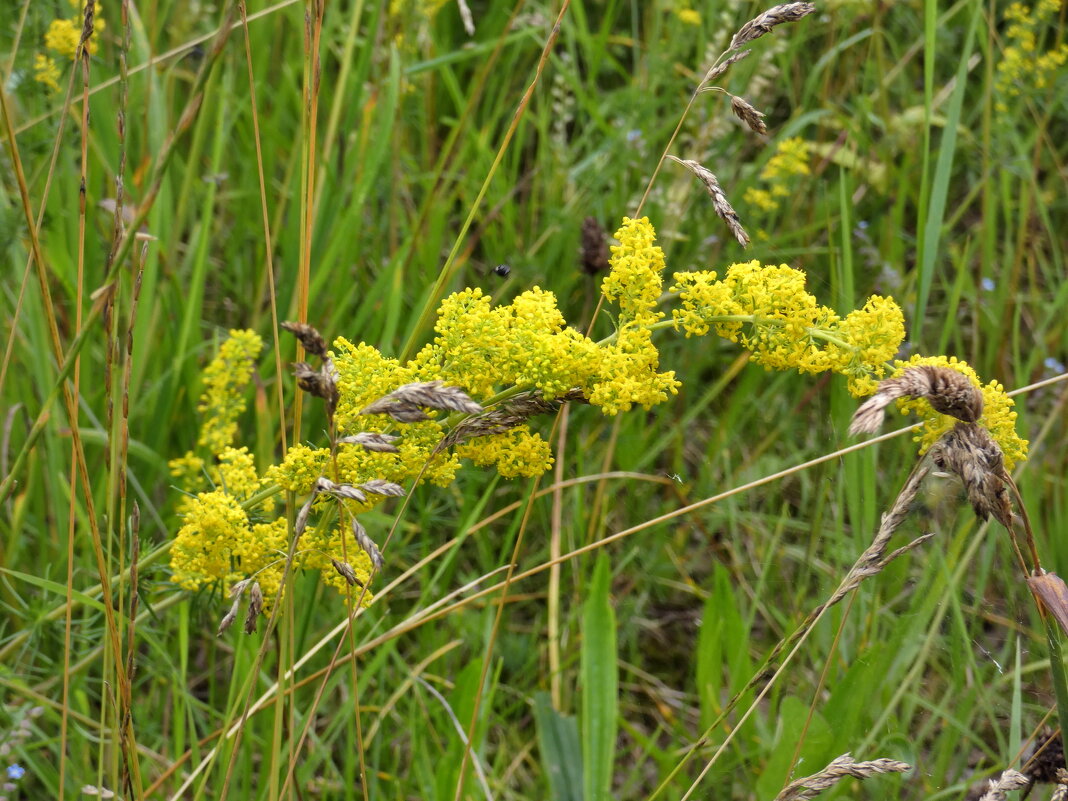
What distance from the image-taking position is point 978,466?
103 cm

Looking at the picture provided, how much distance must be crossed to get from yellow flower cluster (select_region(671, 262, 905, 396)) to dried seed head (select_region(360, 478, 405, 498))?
38cm

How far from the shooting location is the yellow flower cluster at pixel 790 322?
1.18m

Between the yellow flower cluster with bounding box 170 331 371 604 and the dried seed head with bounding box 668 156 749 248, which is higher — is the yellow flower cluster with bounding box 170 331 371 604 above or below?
below

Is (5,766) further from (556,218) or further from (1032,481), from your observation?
(1032,481)

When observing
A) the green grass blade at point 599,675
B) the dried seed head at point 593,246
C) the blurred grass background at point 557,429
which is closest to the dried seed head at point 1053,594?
the blurred grass background at point 557,429

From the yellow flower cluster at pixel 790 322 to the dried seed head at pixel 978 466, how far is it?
0.15 metres

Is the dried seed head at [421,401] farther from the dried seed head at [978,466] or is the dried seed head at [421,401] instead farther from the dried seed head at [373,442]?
the dried seed head at [978,466]

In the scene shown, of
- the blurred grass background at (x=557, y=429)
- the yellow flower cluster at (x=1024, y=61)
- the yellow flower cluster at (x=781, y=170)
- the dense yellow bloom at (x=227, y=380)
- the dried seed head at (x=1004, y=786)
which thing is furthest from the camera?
the yellow flower cluster at (x=1024, y=61)

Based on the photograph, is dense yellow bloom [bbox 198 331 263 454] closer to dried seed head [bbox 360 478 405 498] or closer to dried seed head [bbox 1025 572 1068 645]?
dried seed head [bbox 360 478 405 498]

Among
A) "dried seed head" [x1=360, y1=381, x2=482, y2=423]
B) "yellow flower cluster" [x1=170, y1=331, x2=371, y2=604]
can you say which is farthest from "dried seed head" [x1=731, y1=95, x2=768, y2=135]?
"yellow flower cluster" [x1=170, y1=331, x2=371, y2=604]

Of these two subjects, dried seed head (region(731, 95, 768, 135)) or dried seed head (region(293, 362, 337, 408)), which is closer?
dried seed head (region(293, 362, 337, 408))

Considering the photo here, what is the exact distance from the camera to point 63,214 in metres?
2.48

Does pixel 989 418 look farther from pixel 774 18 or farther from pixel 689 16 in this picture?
pixel 689 16

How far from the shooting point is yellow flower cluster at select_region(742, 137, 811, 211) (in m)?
2.90
